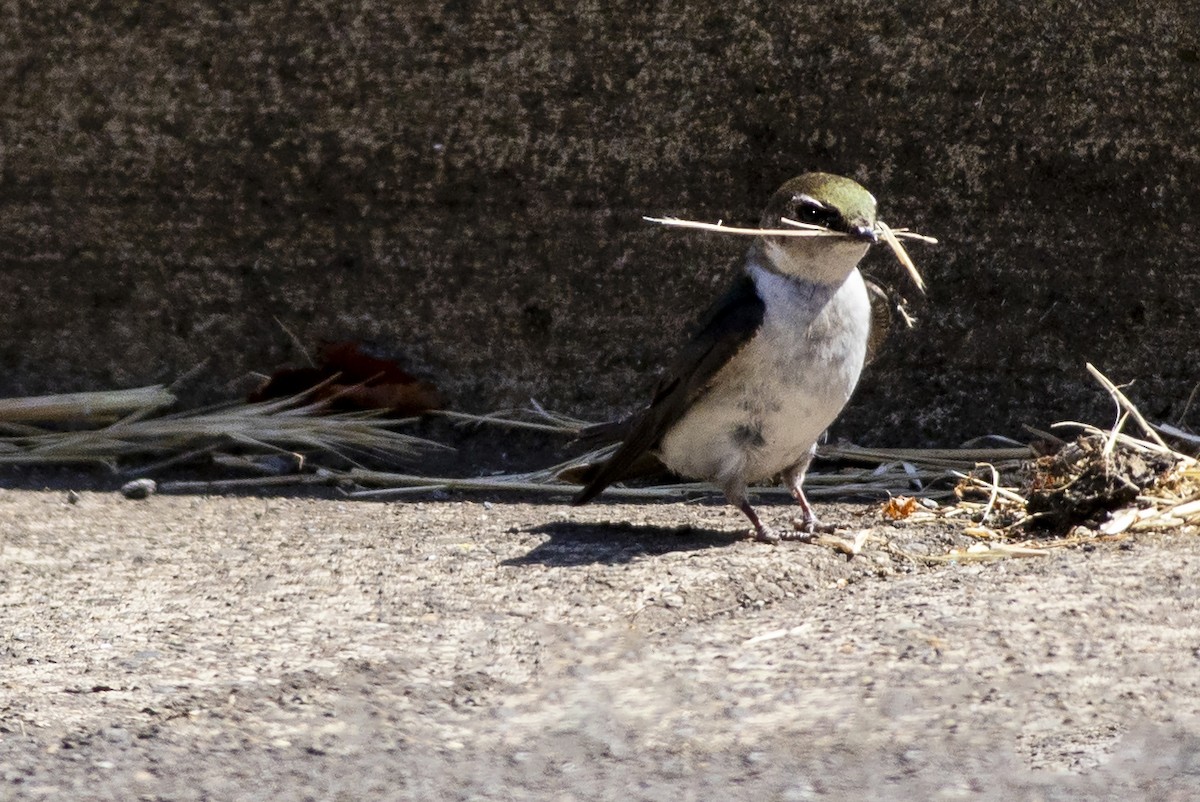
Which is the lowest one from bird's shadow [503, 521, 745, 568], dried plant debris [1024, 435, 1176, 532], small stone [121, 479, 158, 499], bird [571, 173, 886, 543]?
small stone [121, 479, 158, 499]

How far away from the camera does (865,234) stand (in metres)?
3.64

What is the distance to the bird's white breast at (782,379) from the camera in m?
3.79

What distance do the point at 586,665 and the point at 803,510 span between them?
129 cm

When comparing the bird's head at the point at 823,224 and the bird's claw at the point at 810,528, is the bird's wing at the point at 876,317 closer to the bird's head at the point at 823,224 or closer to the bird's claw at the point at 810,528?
the bird's head at the point at 823,224

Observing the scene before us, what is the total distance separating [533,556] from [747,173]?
5.59ft

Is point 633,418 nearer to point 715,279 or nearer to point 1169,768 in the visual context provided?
point 715,279

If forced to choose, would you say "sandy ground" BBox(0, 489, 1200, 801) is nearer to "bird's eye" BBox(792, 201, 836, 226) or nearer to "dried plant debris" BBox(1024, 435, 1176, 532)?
"dried plant debris" BBox(1024, 435, 1176, 532)

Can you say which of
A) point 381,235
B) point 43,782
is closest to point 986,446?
point 381,235

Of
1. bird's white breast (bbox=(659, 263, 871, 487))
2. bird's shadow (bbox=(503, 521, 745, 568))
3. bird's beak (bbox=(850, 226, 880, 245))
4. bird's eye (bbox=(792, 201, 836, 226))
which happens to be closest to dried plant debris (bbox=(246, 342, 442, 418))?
bird's shadow (bbox=(503, 521, 745, 568))

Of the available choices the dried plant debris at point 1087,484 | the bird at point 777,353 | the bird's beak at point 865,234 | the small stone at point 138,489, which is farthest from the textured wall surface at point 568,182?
the bird's beak at point 865,234

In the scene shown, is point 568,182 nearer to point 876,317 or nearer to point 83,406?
point 876,317

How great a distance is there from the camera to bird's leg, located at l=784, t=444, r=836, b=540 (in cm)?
404

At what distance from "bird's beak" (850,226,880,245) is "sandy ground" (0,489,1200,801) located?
0.78m

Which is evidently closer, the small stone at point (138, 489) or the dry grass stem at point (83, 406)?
the small stone at point (138, 489)
